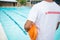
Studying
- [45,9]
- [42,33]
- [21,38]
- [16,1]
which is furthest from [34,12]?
[16,1]

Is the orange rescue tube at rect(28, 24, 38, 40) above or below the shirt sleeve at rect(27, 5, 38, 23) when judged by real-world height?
below

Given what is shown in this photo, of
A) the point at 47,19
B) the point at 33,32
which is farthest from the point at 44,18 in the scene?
the point at 33,32

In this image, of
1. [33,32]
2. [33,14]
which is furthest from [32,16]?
[33,32]

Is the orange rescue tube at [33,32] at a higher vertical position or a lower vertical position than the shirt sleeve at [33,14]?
lower

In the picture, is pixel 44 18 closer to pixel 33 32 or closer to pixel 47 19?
pixel 47 19

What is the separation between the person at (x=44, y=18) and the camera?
113 cm

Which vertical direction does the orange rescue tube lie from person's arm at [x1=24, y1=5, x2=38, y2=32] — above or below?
below

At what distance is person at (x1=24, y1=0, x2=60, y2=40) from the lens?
1.13 meters

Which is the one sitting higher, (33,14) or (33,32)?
(33,14)

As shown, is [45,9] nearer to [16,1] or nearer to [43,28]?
[43,28]

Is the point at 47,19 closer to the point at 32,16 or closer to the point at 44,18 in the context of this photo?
the point at 44,18

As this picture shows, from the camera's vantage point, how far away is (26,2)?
1684 centimetres

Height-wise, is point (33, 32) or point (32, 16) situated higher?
point (32, 16)

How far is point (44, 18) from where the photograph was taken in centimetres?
117
